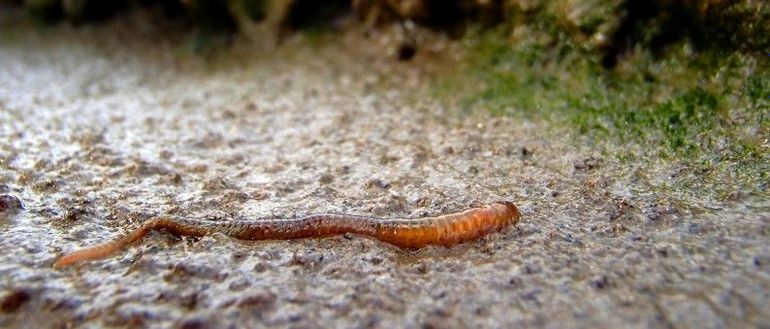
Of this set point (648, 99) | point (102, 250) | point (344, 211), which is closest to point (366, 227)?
point (344, 211)

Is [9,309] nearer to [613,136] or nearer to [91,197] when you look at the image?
[91,197]

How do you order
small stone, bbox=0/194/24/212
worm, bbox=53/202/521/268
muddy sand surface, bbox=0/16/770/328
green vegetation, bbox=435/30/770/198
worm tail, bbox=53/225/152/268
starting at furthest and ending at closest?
green vegetation, bbox=435/30/770/198
small stone, bbox=0/194/24/212
worm, bbox=53/202/521/268
worm tail, bbox=53/225/152/268
muddy sand surface, bbox=0/16/770/328

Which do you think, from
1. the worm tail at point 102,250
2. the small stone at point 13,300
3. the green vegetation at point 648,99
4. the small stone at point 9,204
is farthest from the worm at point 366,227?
the green vegetation at point 648,99

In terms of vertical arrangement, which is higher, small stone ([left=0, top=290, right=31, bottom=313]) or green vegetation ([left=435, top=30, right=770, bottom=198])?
green vegetation ([left=435, top=30, right=770, bottom=198])

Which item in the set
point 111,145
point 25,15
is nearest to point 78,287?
point 111,145

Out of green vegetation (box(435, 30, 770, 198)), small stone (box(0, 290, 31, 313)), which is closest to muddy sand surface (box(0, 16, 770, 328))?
small stone (box(0, 290, 31, 313))

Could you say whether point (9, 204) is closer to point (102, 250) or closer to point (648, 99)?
point (102, 250)

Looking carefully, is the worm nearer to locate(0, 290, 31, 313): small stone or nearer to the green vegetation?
locate(0, 290, 31, 313): small stone
